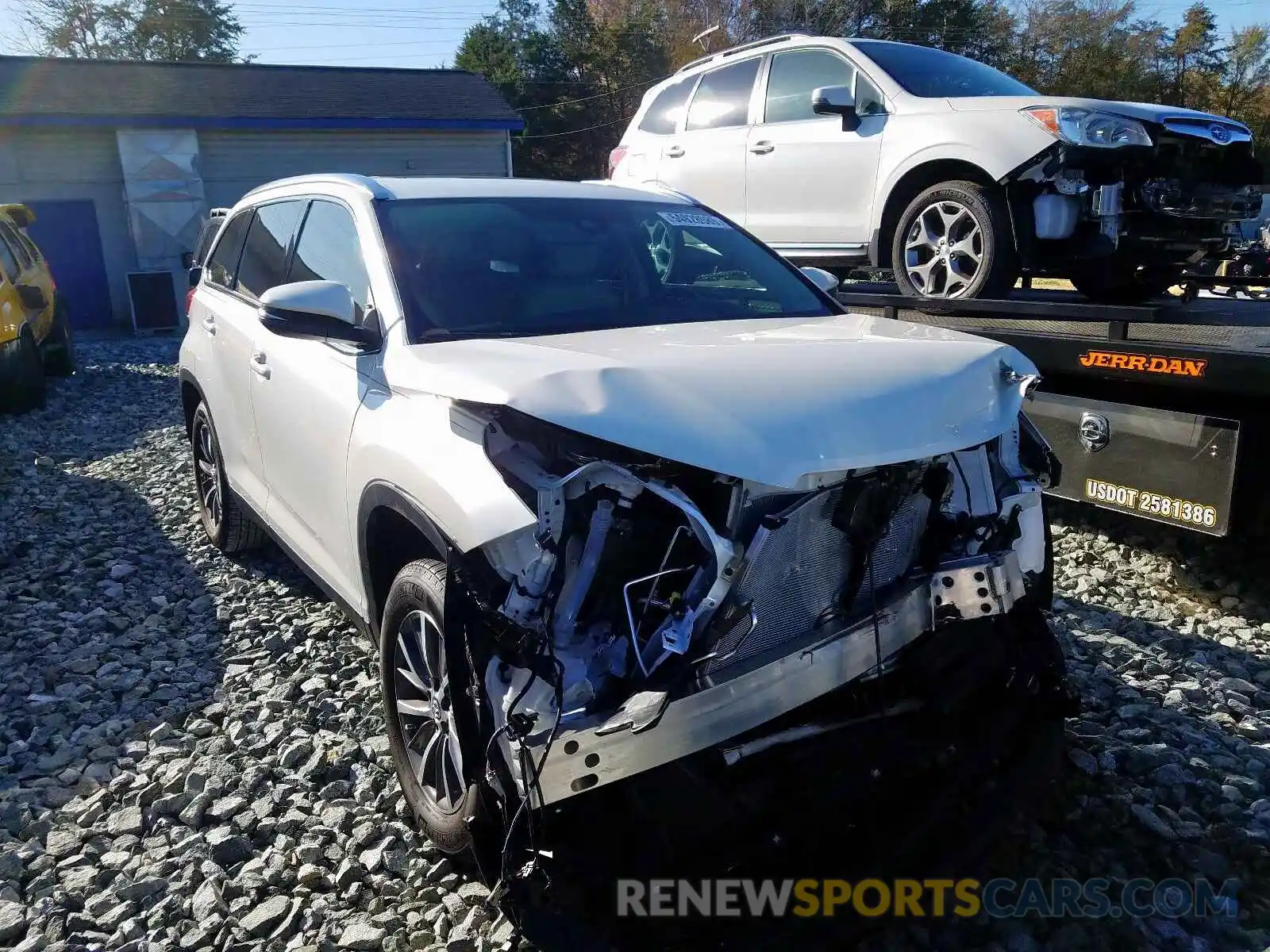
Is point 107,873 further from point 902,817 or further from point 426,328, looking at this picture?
point 902,817

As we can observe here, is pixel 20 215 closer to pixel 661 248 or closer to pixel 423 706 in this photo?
pixel 661 248

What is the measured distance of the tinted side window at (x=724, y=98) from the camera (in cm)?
766

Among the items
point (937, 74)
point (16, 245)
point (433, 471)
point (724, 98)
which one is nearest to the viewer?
Answer: point (433, 471)

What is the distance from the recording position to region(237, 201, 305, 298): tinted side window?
14.5ft

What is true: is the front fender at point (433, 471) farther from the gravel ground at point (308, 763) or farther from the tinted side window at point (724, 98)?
the tinted side window at point (724, 98)

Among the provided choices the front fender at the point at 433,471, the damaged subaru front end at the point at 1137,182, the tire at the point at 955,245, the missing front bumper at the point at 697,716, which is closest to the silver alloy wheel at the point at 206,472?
the front fender at the point at 433,471

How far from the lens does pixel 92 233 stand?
19984mm

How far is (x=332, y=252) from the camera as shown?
12.6ft

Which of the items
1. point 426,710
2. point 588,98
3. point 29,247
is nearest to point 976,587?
point 426,710

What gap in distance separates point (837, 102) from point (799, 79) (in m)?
0.87

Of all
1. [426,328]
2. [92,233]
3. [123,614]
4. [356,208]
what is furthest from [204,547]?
[92,233]

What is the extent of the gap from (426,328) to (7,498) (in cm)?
559

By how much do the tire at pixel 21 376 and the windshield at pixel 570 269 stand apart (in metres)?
8.32

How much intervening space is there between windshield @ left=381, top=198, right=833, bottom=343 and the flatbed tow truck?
54.8 inches
